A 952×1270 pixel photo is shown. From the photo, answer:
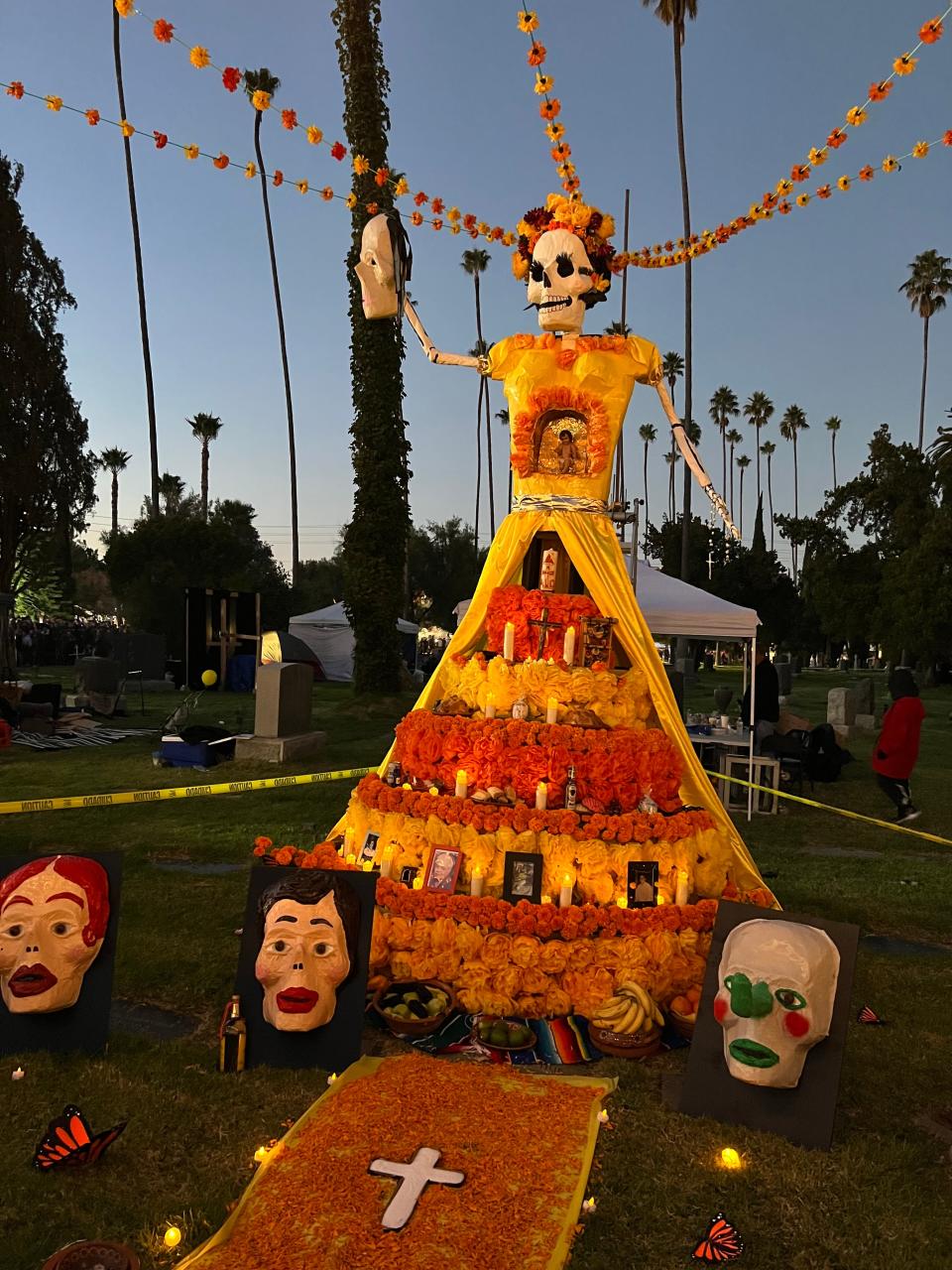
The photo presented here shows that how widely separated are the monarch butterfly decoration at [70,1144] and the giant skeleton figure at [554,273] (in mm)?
5350

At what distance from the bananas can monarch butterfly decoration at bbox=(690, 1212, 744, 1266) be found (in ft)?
5.08

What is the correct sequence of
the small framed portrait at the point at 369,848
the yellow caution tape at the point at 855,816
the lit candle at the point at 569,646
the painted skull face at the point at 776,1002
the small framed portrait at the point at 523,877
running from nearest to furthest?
the painted skull face at the point at 776,1002 < the small framed portrait at the point at 523,877 < the small framed portrait at the point at 369,848 < the lit candle at the point at 569,646 < the yellow caution tape at the point at 855,816

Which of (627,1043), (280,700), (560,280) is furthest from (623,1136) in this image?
(280,700)

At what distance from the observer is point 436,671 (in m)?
6.53

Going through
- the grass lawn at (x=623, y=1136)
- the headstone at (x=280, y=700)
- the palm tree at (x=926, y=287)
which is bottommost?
the grass lawn at (x=623, y=1136)

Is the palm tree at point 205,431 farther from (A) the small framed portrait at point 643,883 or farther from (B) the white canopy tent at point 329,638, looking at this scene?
(A) the small framed portrait at point 643,883

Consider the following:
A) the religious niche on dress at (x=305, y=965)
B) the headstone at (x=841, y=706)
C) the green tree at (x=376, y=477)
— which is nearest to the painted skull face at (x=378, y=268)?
the religious niche on dress at (x=305, y=965)

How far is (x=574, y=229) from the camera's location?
6.64 metres

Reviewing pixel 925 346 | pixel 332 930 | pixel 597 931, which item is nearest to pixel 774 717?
pixel 597 931

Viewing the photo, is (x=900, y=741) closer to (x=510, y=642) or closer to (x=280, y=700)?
(x=510, y=642)

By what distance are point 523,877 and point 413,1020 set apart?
3.52 feet

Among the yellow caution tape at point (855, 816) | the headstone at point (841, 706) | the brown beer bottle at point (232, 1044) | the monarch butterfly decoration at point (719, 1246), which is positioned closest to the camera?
the monarch butterfly decoration at point (719, 1246)

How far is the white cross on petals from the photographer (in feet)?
10.1

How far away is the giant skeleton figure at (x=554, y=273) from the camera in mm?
6398
